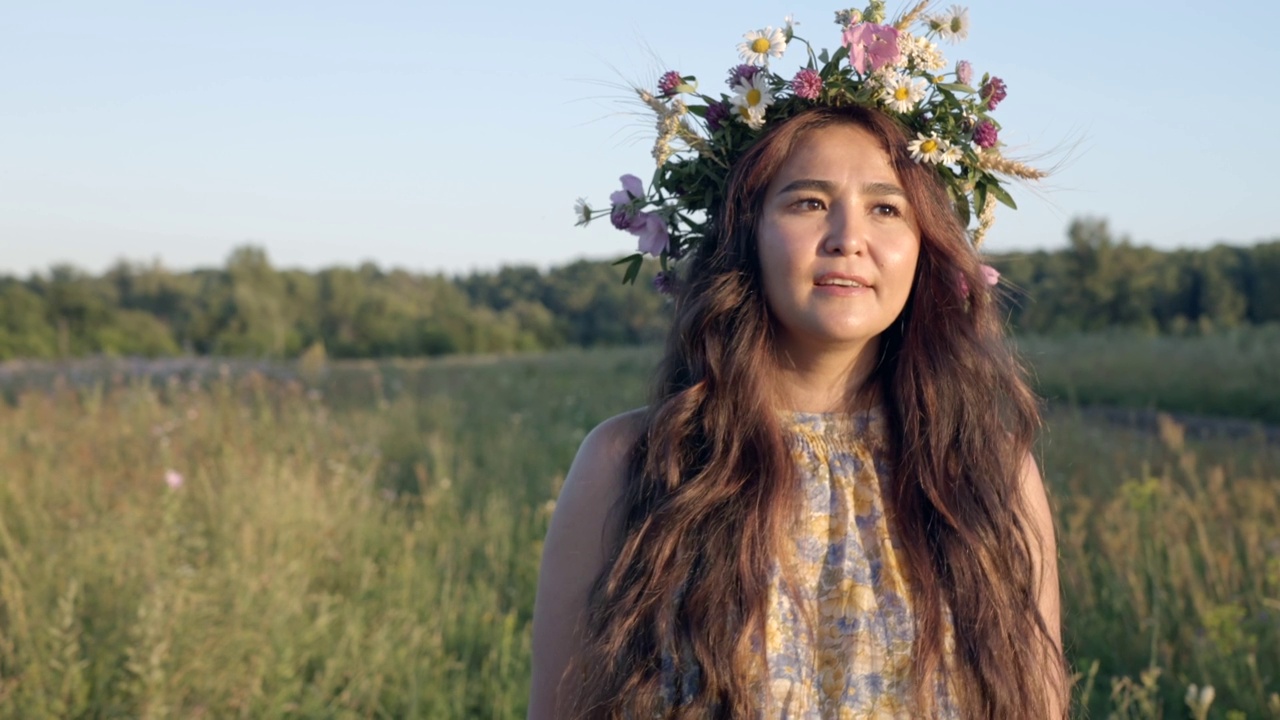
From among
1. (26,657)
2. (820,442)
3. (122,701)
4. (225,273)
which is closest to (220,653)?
(122,701)

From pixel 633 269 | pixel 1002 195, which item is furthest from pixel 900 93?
pixel 633 269

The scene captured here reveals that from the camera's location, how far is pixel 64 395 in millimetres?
7695

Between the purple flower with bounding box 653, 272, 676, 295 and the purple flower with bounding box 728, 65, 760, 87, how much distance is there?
0.42 metres

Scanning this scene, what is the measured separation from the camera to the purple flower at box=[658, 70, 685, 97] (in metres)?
2.22

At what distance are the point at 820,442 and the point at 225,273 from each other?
5758cm

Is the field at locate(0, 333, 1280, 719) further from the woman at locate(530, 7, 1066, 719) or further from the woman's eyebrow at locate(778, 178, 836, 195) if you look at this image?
the woman's eyebrow at locate(778, 178, 836, 195)

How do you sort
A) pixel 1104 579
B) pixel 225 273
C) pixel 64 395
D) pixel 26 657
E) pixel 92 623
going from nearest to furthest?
pixel 26 657 < pixel 92 623 < pixel 1104 579 < pixel 64 395 < pixel 225 273

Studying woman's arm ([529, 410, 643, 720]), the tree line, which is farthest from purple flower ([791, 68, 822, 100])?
the tree line

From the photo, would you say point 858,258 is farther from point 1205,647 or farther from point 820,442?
point 1205,647

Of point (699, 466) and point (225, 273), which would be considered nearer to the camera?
point (699, 466)

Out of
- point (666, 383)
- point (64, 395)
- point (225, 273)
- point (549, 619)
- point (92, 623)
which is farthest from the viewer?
point (225, 273)

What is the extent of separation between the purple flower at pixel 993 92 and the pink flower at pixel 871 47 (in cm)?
22

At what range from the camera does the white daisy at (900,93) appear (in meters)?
2.05

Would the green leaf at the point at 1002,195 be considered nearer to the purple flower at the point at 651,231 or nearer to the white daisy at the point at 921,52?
the white daisy at the point at 921,52
